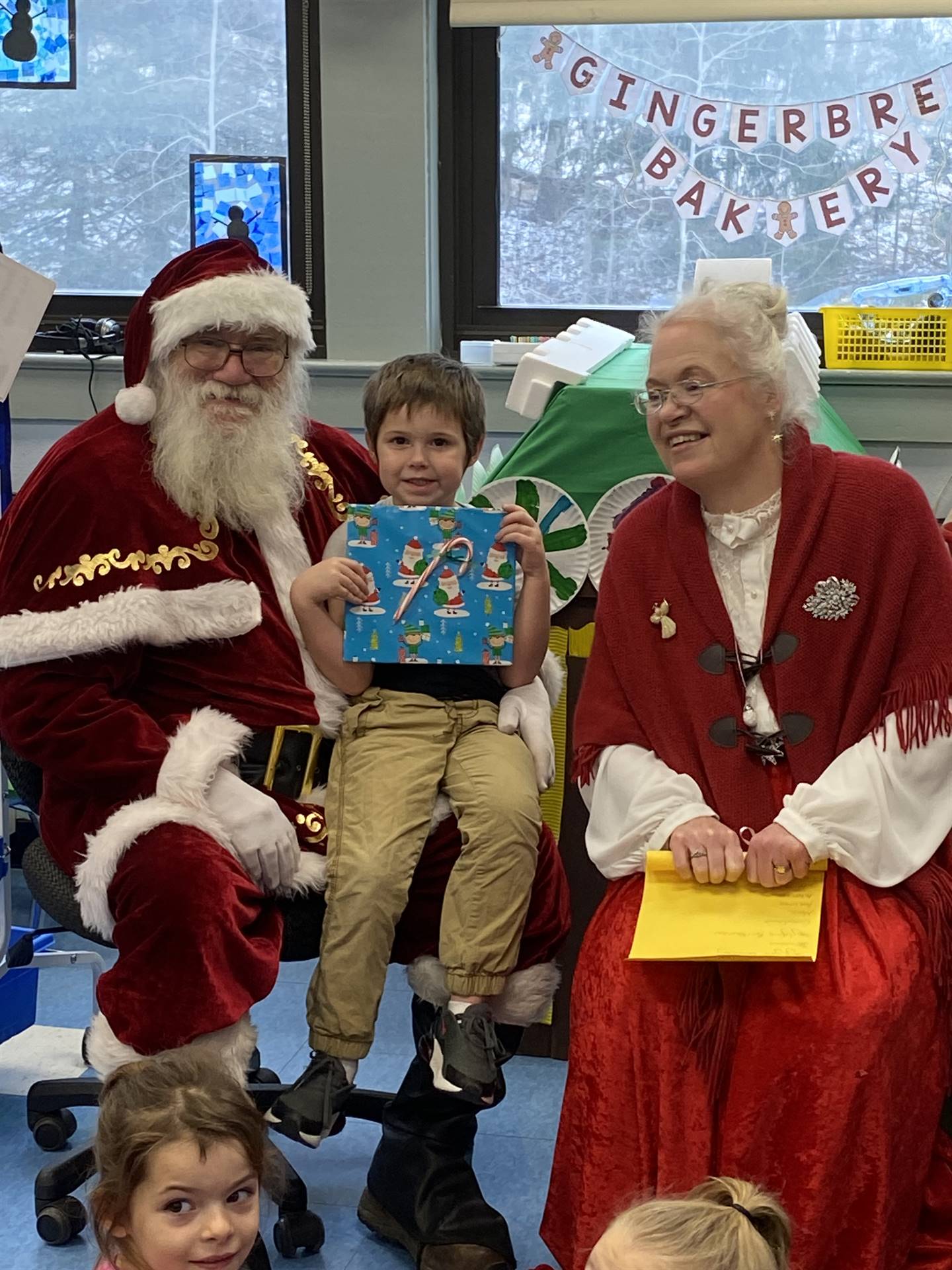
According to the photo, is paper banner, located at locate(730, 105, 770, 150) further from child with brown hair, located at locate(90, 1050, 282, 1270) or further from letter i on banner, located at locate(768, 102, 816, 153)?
child with brown hair, located at locate(90, 1050, 282, 1270)

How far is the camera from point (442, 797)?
97.5 inches

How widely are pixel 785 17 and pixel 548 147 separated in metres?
0.72

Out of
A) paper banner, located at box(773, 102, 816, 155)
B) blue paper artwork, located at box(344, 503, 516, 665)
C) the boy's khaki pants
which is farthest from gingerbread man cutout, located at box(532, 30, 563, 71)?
the boy's khaki pants

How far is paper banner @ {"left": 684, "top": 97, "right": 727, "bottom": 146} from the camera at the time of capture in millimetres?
3916

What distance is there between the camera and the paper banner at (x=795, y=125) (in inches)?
153

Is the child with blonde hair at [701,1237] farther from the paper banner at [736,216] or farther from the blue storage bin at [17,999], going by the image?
the paper banner at [736,216]

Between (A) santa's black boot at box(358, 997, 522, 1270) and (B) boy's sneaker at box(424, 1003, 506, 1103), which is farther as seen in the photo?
(A) santa's black boot at box(358, 997, 522, 1270)

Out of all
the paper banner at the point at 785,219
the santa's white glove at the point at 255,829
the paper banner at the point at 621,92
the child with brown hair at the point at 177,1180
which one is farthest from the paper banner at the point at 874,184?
the child with brown hair at the point at 177,1180

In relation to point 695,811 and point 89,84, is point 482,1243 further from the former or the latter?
point 89,84

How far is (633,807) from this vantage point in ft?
7.45

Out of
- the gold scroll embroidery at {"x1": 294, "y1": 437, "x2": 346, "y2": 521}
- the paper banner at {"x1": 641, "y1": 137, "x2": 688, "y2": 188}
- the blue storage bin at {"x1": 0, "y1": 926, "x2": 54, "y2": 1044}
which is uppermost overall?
the paper banner at {"x1": 641, "y1": 137, "x2": 688, "y2": 188}

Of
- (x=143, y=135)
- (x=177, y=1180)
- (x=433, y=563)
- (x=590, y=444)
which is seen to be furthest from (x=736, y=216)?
(x=177, y=1180)

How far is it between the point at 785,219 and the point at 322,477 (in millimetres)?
1764

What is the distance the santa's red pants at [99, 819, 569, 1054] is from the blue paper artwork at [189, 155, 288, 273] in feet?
7.59
